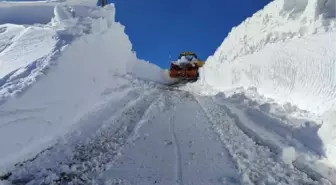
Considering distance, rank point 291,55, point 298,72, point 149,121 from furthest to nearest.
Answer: point 291,55, point 298,72, point 149,121

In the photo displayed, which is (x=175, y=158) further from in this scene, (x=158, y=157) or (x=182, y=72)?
(x=182, y=72)

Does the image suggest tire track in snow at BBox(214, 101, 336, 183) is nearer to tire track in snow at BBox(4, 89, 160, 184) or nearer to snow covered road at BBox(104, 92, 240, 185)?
snow covered road at BBox(104, 92, 240, 185)

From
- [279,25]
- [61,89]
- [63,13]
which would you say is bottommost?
[61,89]

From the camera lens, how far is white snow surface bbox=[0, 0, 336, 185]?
162 inches

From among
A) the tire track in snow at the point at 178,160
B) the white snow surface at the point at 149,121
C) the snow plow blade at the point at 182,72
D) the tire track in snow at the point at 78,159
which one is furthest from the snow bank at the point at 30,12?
the tire track in snow at the point at 178,160

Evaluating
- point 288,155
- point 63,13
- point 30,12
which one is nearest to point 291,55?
point 288,155

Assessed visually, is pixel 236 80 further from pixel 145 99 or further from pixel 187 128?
pixel 187 128

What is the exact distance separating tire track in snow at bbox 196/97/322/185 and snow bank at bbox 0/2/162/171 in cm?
294

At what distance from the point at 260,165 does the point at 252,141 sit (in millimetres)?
1149

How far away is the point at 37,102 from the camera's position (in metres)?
6.06

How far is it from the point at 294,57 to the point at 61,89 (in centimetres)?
607

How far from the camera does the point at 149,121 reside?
278 inches

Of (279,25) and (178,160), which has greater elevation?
(279,25)

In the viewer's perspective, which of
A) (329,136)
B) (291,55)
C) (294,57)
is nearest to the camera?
(329,136)
